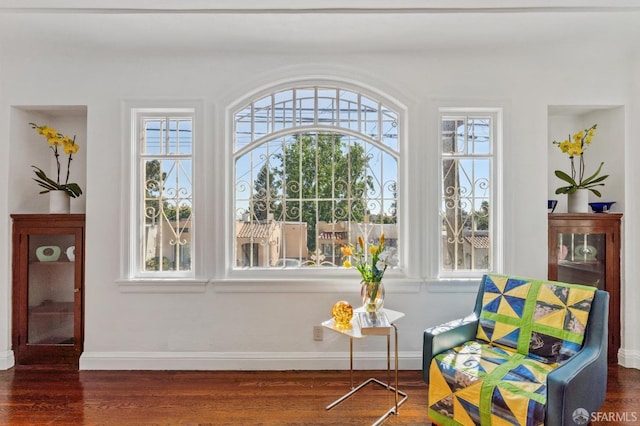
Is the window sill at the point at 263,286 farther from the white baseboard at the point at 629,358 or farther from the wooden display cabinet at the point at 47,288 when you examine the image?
the white baseboard at the point at 629,358

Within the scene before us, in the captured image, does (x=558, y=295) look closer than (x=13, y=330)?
Yes

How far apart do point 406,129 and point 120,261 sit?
264 cm

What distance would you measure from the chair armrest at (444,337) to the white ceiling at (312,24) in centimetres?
209

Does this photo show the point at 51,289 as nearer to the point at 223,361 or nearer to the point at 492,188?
the point at 223,361

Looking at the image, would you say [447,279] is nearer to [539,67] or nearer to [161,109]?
[539,67]

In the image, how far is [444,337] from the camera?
A: 2.03 metres

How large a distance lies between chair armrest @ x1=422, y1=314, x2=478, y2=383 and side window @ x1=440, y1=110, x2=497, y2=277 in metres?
0.68

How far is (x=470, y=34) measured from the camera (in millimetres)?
2455

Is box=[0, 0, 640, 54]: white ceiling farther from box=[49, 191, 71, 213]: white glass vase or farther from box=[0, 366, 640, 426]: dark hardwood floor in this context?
box=[0, 366, 640, 426]: dark hardwood floor

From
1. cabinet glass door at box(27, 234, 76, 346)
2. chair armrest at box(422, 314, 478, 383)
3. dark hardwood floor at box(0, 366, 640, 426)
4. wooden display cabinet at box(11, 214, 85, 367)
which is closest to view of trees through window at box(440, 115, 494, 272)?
chair armrest at box(422, 314, 478, 383)

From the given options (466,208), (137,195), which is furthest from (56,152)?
(466,208)

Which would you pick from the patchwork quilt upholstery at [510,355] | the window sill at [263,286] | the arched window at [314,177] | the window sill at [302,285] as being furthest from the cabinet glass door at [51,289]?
the patchwork quilt upholstery at [510,355]

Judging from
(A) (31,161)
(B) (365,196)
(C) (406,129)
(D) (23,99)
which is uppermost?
(D) (23,99)

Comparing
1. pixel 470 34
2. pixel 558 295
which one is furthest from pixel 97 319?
pixel 470 34
